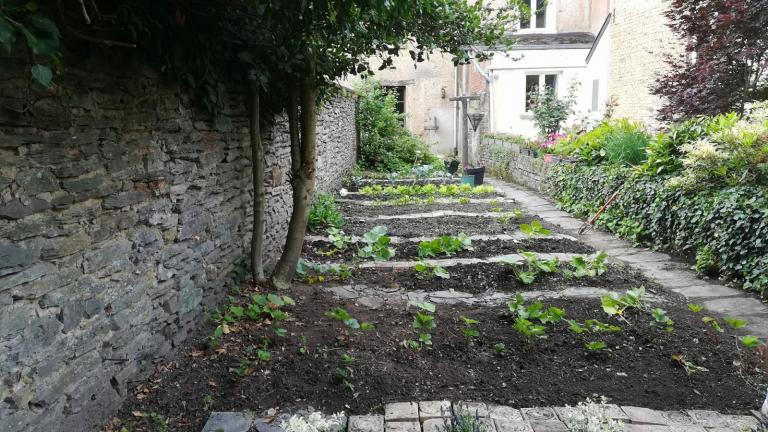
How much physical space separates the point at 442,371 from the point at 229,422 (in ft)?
4.11

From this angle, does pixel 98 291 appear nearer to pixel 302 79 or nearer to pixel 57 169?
pixel 57 169

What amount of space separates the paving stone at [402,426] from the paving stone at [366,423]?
30 millimetres

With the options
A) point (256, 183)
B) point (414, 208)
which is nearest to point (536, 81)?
point (414, 208)

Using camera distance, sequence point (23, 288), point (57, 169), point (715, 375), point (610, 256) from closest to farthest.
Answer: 1. point (23, 288)
2. point (57, 169)
3. point (715, 375)
4. point (610, 256)

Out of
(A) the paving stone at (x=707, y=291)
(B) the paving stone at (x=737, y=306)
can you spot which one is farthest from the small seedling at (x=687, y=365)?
(A) the paving stone at (x=707, y=291)

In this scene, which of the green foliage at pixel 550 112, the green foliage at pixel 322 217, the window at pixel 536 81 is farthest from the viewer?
the window at pixel 536 81

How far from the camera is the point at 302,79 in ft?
16.1

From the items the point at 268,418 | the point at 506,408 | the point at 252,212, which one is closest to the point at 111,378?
the point at 268,418

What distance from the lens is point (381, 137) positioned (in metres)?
16.2

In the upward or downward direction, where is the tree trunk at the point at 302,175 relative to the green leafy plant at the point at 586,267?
upward

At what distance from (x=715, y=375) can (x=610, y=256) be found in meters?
3.32

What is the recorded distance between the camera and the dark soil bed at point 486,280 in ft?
16.1

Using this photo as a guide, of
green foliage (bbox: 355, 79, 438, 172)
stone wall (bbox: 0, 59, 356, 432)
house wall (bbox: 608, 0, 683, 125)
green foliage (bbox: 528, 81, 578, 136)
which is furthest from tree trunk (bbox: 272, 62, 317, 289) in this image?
green foliage (bbox: 528, 81, 578, 136)

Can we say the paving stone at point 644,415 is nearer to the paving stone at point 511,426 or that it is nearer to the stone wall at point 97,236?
the paving stone at point 511,426
